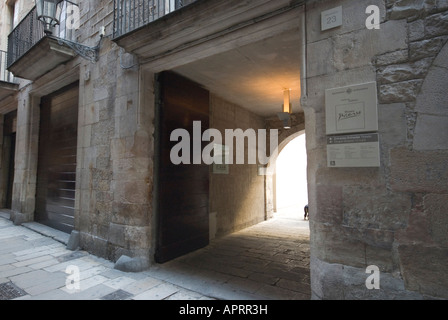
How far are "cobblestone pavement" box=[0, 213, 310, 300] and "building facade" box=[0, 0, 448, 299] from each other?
14.5 inches

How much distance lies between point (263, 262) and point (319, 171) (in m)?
2.24

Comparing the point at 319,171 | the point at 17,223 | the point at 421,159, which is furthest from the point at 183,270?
the point at 17,223

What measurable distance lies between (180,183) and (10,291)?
8.09ft

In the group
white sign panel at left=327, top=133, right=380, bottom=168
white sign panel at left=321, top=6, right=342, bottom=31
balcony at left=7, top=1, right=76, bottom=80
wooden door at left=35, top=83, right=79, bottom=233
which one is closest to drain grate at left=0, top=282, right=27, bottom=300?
wooden door at left=35, top=83, right=79, bottom=233


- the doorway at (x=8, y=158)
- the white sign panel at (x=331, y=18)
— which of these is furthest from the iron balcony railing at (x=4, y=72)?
the white sign panel at (x=331, y=18)

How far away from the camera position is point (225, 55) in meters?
3.81

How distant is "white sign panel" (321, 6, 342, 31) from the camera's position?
90.4 inches

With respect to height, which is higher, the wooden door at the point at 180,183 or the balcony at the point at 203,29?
the balcony at the point at 203,29

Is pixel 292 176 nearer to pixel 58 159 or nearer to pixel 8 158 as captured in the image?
pixel 58 159

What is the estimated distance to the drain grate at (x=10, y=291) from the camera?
2.78 metres

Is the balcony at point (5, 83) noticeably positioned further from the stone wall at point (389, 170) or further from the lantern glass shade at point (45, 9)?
the stone wall at point (389, 170)

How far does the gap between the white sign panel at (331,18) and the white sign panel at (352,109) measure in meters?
0.59

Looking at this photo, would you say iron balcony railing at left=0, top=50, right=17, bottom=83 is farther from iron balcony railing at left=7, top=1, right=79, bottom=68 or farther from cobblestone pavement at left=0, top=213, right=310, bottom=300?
cobblestone pavement at left=0, top=213, right=310, bottom=300

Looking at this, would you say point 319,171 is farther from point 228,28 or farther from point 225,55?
point 225,55
